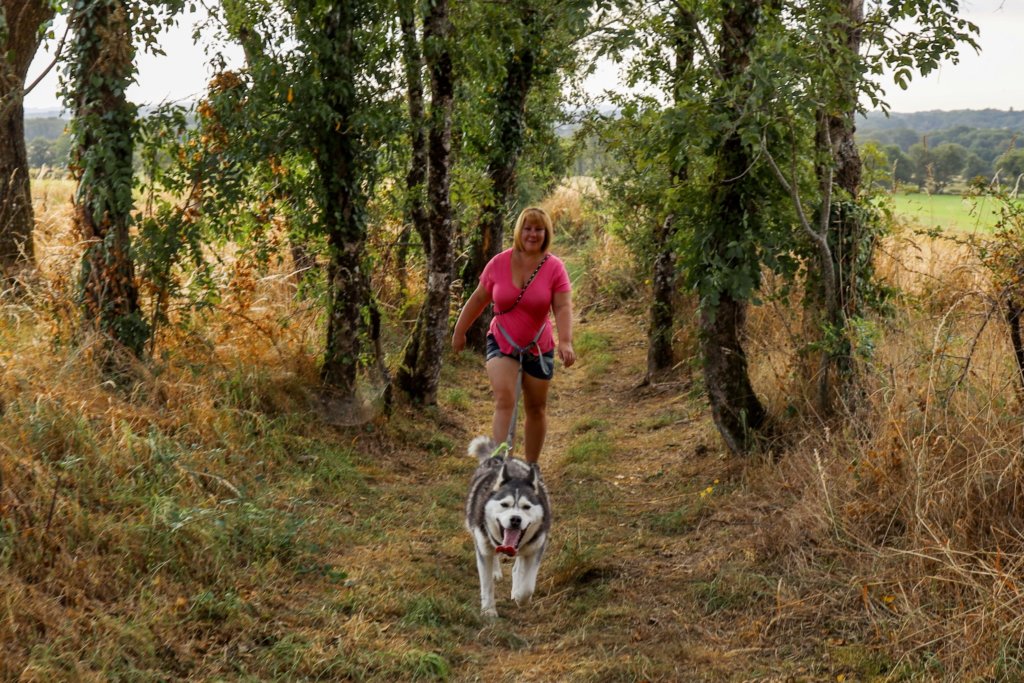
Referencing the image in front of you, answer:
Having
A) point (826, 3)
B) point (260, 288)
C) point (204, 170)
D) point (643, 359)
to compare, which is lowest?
point (643, 359)

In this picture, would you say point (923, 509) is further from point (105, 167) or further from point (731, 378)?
point (105, 167)

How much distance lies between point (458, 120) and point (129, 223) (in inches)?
169

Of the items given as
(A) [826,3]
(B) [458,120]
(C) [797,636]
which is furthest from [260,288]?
(C) [797,636]

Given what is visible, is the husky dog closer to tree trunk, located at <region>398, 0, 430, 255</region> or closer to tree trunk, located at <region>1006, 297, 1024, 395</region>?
tree trunk, located at <region>1006, 297, 1024, 395</region>

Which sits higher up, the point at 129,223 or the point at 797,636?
the point at 129,223

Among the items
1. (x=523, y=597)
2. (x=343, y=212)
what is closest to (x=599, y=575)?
(x=523, y=597)

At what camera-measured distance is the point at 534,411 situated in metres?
7.38

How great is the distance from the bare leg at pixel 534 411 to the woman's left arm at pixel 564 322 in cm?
37

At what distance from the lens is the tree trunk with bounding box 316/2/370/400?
8547mm

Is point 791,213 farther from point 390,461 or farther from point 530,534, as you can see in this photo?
point 390,461

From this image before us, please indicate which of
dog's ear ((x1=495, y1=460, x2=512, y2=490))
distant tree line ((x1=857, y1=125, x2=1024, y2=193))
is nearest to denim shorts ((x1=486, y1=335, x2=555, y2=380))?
dog's ear ((x1=495, y1=460, x2=512, y2=490))

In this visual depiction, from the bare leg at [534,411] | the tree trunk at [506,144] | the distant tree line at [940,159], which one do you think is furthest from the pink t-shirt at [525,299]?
the tree trunk at [506,144]

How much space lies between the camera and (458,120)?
35.7 feet

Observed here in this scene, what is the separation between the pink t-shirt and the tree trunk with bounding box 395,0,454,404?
10.0ft
